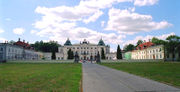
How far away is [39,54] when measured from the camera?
11269 cm

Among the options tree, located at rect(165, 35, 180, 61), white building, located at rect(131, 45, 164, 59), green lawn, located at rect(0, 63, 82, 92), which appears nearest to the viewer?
green lawn, located at rect(0, 63, 82, 92)

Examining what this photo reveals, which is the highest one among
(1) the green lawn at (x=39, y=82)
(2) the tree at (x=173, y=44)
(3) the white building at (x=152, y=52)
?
(2) the tree at (x=173, y=44)

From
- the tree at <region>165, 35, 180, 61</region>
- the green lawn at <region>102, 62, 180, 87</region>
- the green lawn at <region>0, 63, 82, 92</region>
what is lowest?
the green lawn at <region>102, 62, 180, 87</region>

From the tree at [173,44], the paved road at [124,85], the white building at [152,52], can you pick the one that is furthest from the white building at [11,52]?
the tree at [173,44]

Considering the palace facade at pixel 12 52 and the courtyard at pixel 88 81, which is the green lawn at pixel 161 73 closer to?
the courtyard at pixel 88 81

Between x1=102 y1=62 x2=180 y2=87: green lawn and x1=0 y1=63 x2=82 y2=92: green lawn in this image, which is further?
x1=102 y1=62 x2=180 y2=87: green lawn

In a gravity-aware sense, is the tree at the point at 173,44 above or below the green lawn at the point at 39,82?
above

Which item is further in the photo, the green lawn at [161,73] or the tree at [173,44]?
the tree at [173,44]

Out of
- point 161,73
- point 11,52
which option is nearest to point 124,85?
point 161,73

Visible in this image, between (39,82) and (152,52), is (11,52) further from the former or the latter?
(39,82)

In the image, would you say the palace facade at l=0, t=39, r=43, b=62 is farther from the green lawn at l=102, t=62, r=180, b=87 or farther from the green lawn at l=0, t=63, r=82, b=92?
the green lawn at l=102, t=62, r=180, b=87

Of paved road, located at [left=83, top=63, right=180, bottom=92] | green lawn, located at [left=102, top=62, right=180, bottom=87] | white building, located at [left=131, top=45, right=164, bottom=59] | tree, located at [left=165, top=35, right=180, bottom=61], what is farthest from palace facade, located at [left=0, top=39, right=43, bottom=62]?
white building, located at [left=131, top=45, right=164, bottom=59]

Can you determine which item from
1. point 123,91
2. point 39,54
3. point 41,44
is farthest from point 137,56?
point 123,91

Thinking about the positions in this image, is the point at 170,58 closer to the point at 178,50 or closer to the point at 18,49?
the point at 178,50
